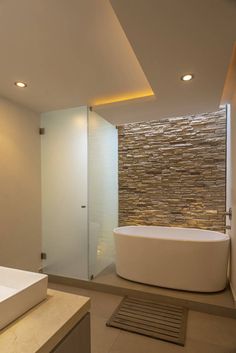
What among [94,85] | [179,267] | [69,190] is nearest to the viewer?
[94,85]

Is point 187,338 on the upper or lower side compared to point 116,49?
lower

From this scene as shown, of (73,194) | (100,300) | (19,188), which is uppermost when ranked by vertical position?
(19,188)

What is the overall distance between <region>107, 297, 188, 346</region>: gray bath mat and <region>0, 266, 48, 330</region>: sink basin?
5.07ft

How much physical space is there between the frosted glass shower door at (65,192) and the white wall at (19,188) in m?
0.14

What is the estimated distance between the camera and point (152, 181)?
371 cm

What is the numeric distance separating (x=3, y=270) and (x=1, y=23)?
1.60 m

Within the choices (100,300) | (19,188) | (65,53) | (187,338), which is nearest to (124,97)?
(65,53)

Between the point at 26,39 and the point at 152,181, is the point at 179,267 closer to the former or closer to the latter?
the point at 152,181

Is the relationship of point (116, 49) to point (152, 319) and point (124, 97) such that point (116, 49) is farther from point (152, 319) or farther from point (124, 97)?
point (152, 319)

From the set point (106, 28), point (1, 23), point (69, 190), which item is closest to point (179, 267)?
point (69, 190)

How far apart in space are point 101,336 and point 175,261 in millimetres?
1180

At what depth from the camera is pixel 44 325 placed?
746mm

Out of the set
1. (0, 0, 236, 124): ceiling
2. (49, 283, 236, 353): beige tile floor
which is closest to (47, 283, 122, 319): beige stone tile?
(49, 283, 236, 353): beige tile floor

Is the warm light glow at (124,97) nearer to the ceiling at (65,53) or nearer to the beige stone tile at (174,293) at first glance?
the ceiling at (65,53)
